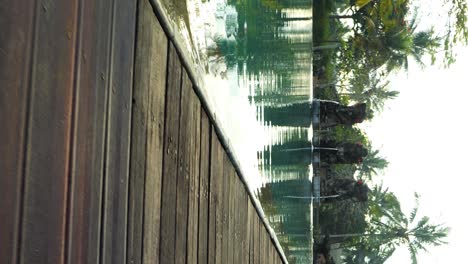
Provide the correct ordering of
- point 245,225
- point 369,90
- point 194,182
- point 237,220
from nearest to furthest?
point 194,182, point 237,220, point 245,225, point 369,90

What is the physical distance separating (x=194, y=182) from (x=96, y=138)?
1227 millimetres

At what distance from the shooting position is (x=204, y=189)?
3.26 metres

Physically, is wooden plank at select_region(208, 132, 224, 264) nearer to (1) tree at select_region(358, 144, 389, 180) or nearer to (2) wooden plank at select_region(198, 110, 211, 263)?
(2) wooden plank at select_region(198, 110, 211, 263)

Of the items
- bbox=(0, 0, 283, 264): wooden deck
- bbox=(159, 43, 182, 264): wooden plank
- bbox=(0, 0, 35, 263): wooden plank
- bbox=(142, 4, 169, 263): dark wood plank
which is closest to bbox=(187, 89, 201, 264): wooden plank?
bbox=(0, 0, 283, 264): wooden deck

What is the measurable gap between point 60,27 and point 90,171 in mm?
374

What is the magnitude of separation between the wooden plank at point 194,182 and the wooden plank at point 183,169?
0.04 meters

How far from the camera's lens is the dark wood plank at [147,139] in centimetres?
224

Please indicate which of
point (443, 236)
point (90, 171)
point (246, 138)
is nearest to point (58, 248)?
point (90, 171)

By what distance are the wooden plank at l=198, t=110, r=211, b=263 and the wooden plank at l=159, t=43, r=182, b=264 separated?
458 millimetres

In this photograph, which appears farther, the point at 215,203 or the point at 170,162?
the point at 215,203

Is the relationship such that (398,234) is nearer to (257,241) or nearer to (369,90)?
(369,90)

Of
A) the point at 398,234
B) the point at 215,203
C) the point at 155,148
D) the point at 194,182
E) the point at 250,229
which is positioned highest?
the point at 155,148

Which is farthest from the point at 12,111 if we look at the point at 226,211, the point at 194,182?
the point at 226,211

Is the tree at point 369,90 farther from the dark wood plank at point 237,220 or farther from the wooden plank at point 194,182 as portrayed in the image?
the wooden plank at point 194,182
